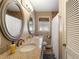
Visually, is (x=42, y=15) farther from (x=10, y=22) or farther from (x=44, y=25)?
(x=10, y=22)

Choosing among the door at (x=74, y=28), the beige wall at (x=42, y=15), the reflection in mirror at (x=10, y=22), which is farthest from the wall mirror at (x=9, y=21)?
the beige wall at (x=42, y=15)

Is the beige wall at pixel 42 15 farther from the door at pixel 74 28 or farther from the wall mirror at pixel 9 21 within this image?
the door at pixel 74 28

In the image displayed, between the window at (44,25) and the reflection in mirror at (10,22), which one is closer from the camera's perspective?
the reflection in mirror at (10,22)

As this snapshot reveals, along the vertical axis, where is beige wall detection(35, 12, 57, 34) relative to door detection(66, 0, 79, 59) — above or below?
above

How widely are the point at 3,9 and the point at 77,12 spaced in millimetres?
990

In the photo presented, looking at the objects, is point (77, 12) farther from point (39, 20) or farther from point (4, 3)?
point (39, 20)

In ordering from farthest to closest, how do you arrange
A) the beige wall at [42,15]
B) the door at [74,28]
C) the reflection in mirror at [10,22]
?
the beige wall at [42,15] < the reflection in mirror at [10,22] < the door at [74,28]

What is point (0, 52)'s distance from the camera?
1364mm

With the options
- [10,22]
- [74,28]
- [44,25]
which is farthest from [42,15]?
[74,28]

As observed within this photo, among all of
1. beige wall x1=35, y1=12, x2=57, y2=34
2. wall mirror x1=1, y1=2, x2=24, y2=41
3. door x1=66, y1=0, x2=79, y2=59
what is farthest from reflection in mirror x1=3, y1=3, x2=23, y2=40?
beige wall x1=35, y1=12, x2=57, y2=34

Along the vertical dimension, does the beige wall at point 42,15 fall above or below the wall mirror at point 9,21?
above

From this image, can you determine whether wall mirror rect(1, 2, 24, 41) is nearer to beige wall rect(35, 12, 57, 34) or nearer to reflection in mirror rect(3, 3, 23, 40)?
reflection in mirror rect(3, 3, 23, 40)

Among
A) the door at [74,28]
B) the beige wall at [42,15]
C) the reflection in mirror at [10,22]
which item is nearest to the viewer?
the door at [74,28]

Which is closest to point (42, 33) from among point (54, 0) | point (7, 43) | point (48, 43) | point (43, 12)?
point (48, 43)
